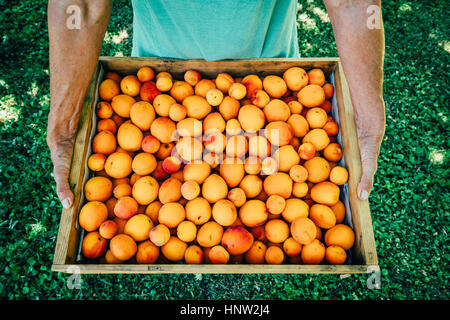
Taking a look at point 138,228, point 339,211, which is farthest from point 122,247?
point 339,211

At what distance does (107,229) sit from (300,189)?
1.04 metres

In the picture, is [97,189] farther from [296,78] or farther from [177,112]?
[296,78]

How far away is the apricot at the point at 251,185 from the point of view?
1.64 metres

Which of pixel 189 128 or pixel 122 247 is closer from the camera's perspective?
pixel 122 247

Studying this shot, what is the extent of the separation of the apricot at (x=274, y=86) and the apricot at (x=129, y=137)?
2.73ft

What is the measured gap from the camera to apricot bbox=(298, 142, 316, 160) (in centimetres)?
165

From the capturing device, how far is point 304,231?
1.48m

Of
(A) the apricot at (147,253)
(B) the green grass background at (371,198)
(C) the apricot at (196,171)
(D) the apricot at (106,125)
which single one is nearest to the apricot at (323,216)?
(C) the apricot at (196,171)

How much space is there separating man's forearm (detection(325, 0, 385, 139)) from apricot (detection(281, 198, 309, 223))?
53 centimetres

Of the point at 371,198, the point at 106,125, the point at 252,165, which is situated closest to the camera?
the point at 252,165

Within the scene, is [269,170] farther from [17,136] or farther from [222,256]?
[17,136]

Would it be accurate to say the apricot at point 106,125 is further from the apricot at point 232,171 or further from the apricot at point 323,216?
the apricot at point 323,216

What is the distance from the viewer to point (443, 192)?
3.13 m
